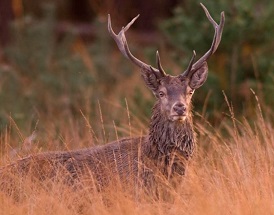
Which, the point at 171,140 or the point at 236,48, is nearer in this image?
the point at 171,140

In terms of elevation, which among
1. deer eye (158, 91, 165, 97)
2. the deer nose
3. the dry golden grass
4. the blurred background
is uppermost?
deer eye (158, 91, 165, 97)

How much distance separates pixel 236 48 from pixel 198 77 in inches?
145

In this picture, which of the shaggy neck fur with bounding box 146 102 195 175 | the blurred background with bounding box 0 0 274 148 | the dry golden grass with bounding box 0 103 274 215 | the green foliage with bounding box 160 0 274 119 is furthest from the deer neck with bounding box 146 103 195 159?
the green foliage with bounding box 160 0 274 119

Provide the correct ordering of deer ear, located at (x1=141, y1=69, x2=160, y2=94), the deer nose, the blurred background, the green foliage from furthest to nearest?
1. the green foliage
2. the blurred background
3. deer ear, located at (x1=141, y1=69, x2=160, y2=94)
4. the deer nose

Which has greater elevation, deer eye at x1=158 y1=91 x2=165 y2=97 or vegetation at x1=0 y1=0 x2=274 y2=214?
deer eye at x1=158 y1=91 x2=165 y2=97

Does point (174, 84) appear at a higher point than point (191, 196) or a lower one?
higher

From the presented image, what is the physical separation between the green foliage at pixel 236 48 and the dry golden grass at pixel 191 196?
12.1 ft

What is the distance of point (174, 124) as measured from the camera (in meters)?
8.33

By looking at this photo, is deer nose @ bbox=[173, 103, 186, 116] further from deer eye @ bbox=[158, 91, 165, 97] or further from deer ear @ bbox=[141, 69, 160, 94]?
deer ear @ bbox=[141, 69, 160, 94]

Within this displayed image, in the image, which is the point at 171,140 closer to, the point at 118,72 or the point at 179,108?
the point at 179,108

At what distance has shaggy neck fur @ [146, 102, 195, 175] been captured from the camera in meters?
8.34

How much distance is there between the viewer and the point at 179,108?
8055 mm

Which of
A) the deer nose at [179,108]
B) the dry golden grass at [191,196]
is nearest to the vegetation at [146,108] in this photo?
the dry golden grass at [191,196]

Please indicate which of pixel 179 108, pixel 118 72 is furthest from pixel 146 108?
pixel 118 72
